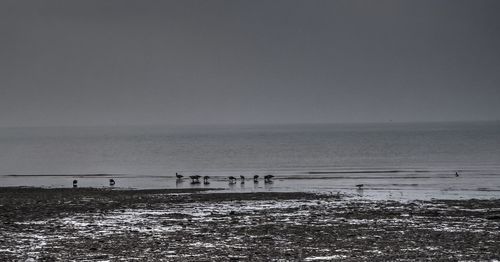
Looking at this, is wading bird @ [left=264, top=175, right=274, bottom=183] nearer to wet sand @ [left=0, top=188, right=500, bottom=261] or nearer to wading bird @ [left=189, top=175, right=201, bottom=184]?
wading bird @ [left=189, top=175, right=201, bottom=184]

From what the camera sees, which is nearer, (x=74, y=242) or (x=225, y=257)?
(x=225, y=257)

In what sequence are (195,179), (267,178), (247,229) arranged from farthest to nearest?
(195,179) < (267,178) < (247,229)

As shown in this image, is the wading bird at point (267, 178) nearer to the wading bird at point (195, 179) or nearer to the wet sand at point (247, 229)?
the wading bird at point (195, 179)

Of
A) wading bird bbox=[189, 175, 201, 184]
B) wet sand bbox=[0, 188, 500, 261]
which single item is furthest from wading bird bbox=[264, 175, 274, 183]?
wet sand bbox=[0, 188, 500, 261]

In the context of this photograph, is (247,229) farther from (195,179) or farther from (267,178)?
(195,179)

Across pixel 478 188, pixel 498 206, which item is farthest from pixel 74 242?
pixel 478 188

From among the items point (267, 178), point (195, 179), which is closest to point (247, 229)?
point (267, 178)

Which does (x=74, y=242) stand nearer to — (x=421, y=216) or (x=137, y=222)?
→ (x=137, y=222)

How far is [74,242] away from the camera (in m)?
23.5

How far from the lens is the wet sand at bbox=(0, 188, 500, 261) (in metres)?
21.4

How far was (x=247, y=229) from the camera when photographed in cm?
2673

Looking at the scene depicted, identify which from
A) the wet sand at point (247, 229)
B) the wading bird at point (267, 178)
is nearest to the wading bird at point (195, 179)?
the wading bird at point (267, 178)

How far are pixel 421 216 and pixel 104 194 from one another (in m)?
21.8

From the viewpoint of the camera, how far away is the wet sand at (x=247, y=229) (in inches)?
843
